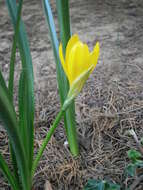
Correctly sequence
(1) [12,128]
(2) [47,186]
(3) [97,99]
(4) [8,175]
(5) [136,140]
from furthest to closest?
1. (3) [97,99]
2. (5) [136,140]
3. (2) [47,186]
4. (4) [8,175]
5. (1) [12,128]

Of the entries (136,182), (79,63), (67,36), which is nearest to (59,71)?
(67,36)

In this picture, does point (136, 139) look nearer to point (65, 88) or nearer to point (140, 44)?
point (65, 88)

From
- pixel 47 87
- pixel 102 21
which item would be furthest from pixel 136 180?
pixel 102 21

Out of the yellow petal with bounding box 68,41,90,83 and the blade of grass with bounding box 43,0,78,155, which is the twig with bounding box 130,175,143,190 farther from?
the yellow petal with bounding box 68,41,90,83

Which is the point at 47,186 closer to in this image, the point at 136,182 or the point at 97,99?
the point at 136,182

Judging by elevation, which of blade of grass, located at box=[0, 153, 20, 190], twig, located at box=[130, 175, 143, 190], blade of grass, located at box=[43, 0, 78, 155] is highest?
blade of grass, located at box=[43, 0, 78, 155]

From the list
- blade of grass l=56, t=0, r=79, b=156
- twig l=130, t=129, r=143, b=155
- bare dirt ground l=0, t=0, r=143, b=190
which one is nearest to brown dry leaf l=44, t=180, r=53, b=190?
bare dirt ground l=0, t=0, r=143, b=190
